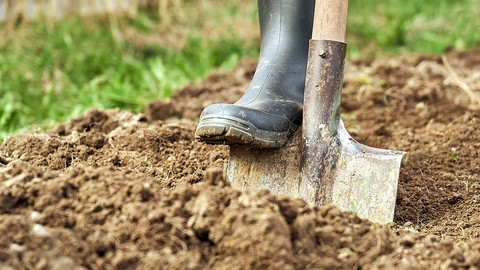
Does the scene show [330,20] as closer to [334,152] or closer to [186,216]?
[334,152]

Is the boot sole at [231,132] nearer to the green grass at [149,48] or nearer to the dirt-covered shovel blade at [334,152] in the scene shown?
the dirt-covered shovel blade at [334,152]

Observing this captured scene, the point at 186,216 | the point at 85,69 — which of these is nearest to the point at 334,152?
the point at 186,216

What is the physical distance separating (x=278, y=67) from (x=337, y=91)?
26cm

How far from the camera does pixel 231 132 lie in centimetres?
196

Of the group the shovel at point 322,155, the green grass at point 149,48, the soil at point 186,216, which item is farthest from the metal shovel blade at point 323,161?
the green grass at point 149,48

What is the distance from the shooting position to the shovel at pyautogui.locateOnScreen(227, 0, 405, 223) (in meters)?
2.03

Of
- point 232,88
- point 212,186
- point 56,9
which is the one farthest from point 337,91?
point 56,9

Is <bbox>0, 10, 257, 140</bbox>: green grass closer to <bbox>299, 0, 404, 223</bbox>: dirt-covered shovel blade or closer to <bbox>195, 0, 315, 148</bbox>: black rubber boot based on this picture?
<bbox>195, 0, 315, 148</bbox>: black rubber boot

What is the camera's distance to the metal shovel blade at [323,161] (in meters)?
2.01

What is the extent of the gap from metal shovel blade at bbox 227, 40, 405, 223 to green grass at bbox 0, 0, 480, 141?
135 cm

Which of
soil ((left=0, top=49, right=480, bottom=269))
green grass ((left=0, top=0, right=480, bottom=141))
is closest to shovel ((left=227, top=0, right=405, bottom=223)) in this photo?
soil ((left=0, top=49, right=480, bottom=269))

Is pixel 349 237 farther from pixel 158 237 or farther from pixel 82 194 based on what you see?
pixel 82 194

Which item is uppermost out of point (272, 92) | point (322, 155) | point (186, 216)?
point (272, 92)

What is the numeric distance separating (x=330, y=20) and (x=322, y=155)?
39 centimetres
